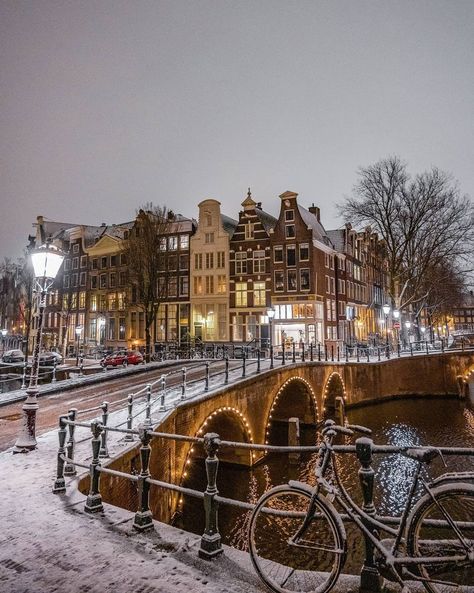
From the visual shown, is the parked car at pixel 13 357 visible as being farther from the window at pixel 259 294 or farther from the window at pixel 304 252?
the window at pixel 304 252

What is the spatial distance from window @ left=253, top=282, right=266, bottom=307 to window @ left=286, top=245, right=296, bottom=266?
3295mm

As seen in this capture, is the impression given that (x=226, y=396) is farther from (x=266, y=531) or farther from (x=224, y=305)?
(x=224, y=305)

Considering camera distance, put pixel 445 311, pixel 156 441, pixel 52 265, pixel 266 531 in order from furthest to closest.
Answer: pixel 445 311
pixel 266 531
pixel 156 441
pixel 52 265

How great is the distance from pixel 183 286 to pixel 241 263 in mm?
6843

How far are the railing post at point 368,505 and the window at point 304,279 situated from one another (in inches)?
1457

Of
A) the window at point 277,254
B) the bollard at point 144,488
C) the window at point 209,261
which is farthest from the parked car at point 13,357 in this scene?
the bollard at point 144,488

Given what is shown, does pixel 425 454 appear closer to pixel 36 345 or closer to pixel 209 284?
pixel 36 345

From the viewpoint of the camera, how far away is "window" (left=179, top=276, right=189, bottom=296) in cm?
4481

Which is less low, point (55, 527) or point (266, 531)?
point (55, 527)

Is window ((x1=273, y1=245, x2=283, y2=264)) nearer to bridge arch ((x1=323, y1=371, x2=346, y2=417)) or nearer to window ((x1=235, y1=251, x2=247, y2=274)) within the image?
window ((x1=235, y1=251, x2=247, y2=274))

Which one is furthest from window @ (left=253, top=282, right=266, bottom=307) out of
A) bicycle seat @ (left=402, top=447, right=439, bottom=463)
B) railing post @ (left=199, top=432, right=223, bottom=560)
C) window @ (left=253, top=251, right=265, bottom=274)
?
bicycle seat @ (left=402, top=447, right=439, bottom=463)

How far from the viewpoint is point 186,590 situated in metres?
3.70

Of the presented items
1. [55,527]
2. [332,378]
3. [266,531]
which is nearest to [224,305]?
[332,378]

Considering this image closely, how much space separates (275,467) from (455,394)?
73.8 feet
